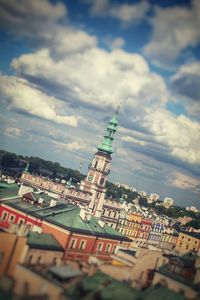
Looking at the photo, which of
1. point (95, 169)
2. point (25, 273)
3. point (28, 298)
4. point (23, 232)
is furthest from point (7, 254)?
point (95, 169)

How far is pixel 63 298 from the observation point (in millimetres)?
29875

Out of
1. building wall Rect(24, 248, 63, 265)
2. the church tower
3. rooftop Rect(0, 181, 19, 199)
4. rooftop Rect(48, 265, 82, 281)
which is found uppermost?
the church tower

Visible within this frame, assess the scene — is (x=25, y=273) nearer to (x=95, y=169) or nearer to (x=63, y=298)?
(x=63, y=298)

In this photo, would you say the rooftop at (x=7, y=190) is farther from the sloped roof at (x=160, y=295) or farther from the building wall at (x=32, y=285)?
the sloped roof at (x=160, y=295)

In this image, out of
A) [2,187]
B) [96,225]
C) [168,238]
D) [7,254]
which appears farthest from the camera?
[168,238]

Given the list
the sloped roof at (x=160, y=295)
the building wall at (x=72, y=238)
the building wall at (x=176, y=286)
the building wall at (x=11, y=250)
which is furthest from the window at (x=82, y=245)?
the sloped roof at (x=160, y=295)

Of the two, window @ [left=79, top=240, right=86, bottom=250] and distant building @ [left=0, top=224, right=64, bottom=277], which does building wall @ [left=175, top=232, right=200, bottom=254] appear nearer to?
window @ [left=79, top=240, right=86, bottom=250]

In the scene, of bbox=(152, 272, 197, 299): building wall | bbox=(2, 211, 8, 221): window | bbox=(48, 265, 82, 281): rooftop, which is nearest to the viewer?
bbox=(48, 265, 82, 281): rooftop

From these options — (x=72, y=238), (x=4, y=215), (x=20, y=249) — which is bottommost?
(x=20, y=249)

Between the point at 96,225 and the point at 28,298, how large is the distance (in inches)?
1301

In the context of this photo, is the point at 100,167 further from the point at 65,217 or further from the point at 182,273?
the point at 182,273

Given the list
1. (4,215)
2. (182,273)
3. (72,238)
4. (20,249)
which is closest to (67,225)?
(72,238)

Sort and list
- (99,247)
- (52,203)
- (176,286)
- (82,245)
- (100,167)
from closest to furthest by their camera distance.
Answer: (176,286) < (82,245) < (99,247) < (52,203) < (100,167)

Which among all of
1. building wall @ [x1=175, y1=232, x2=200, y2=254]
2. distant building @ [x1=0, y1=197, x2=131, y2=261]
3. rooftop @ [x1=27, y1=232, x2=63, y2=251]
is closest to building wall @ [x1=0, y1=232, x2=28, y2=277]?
rooftop @ [x1=27, y1=232, x2=63, y2=251]
